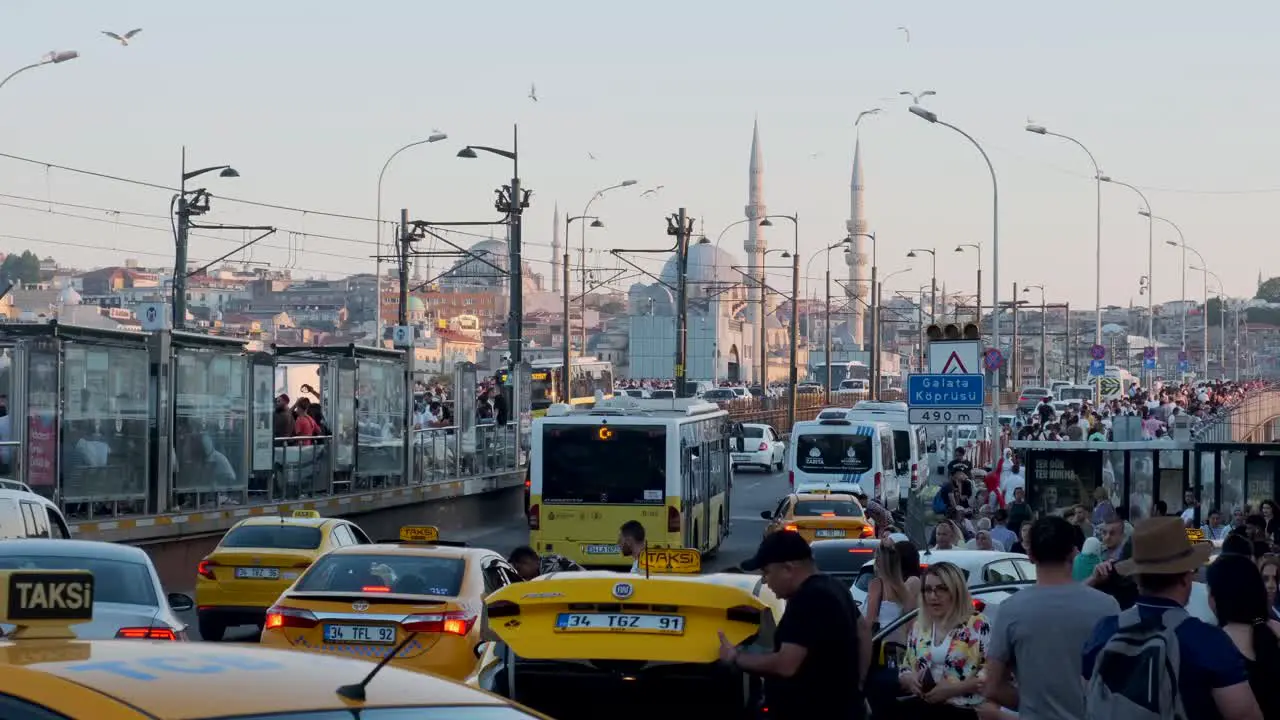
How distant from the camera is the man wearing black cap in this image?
22.4 ft

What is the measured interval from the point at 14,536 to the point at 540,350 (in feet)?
532

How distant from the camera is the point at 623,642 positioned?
Answer: 691 cm

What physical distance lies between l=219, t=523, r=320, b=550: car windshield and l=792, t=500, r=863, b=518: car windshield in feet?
32.1

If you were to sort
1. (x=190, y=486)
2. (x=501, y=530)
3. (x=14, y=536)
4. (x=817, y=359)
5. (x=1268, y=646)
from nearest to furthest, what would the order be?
1. (x=1268, y=646)
2. (x=14, y=536)
3. (x=190, y=486)
4. (x=501, y=530)
5. (x=817, y=359)

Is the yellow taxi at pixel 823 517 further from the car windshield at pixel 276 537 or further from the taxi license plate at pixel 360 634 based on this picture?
the taxi license plate at pixel 360 634

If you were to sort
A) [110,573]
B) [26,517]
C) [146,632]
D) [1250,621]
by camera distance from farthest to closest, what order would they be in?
1. [26,517]
2. [110,573]
3. [146,632]
4. [1250,621]

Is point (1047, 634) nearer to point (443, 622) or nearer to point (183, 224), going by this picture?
point (443, 622)

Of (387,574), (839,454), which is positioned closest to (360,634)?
(387,574)

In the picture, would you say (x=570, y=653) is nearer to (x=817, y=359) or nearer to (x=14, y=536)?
(x=14, y=536)

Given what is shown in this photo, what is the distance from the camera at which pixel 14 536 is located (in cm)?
1552

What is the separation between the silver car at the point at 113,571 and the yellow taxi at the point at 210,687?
7.31m

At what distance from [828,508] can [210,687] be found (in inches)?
949

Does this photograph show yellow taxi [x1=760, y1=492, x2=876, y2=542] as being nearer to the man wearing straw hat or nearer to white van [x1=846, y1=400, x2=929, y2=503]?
white van [x1=846, y1=400, x2=929, y2=503]

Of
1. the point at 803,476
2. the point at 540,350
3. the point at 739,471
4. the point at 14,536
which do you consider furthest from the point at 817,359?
the point at 14,536
